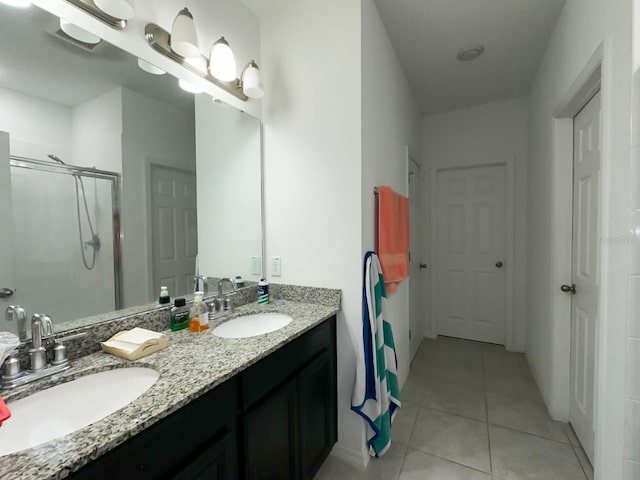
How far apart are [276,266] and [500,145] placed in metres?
2.73

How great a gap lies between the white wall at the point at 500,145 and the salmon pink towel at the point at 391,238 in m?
1.61

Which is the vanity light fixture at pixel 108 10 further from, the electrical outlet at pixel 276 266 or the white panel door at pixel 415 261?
the white panel door at pixel 415 261

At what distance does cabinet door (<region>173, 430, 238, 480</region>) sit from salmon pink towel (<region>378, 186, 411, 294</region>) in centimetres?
120

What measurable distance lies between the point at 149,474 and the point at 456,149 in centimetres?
355

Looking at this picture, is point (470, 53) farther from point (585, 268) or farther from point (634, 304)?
point (634, 304)

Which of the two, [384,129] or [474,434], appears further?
[384,129]

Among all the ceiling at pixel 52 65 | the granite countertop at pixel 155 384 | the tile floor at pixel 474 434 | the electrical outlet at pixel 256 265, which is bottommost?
the tile floor at pixel 474 434

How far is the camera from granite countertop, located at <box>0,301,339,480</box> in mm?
547

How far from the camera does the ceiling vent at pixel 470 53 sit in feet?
7.07

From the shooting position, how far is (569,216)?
6.11ft

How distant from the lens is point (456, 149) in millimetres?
3215

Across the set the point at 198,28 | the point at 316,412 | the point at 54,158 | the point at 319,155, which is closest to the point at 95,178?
the point at 54,158

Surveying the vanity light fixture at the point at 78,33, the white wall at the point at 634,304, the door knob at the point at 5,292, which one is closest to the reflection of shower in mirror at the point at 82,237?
the door knob at the point at 5,292

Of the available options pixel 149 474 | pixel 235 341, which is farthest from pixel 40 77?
pixel 149 474
